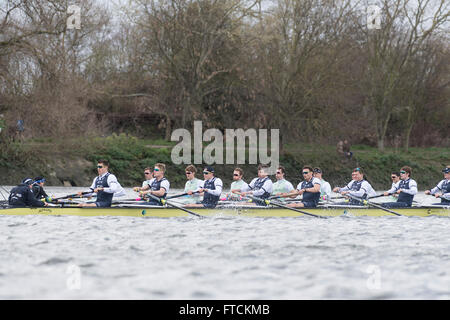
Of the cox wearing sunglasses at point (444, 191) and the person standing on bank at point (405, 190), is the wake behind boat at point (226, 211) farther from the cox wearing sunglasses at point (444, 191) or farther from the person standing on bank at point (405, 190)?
the person standing on bank at point (405, 190)

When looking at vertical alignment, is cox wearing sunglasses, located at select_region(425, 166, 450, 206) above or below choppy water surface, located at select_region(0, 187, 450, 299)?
above

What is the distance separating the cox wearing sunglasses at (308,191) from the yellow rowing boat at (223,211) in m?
0.46

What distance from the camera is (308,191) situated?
17.2 m

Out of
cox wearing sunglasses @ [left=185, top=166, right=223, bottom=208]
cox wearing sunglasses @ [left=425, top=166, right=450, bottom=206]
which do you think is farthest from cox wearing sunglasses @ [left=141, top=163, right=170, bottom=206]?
cox wearing sunglasses @ [left=425, top=166, right=450, bottom=206]

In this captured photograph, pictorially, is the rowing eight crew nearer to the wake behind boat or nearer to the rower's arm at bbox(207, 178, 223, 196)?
the rower's arm at bbox(207, 178, 223, 196)

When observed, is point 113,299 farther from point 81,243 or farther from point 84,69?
point 84,69

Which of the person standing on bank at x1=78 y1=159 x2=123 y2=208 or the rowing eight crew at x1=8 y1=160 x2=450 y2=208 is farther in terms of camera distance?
the rowing eight crew at x1=8 y1=160 x2=450 y2=208

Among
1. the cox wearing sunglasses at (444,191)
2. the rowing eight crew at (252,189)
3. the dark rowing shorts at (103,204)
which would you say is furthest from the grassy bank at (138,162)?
the cox wearing sunglasses at (444,191)

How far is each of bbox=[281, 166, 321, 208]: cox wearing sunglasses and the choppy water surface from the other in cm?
126

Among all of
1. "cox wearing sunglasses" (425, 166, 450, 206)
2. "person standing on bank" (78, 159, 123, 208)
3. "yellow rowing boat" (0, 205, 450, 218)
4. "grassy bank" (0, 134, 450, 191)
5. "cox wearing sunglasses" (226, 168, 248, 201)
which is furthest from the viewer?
"grassy bank" (0, 134, 450, 191)

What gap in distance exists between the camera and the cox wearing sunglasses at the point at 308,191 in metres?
17.2

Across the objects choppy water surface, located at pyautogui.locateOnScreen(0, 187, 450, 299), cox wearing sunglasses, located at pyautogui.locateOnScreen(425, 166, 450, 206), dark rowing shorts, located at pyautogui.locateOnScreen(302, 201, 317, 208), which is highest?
cox wearing sunglasses, located at pyautogui.locateOnScreen(425, 166, 450, 206)

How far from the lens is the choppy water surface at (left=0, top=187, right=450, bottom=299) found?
329 inches

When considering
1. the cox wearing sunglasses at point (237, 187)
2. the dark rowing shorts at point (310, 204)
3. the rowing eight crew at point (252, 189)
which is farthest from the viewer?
the cox wearing sunglasses at point (237, 187)
